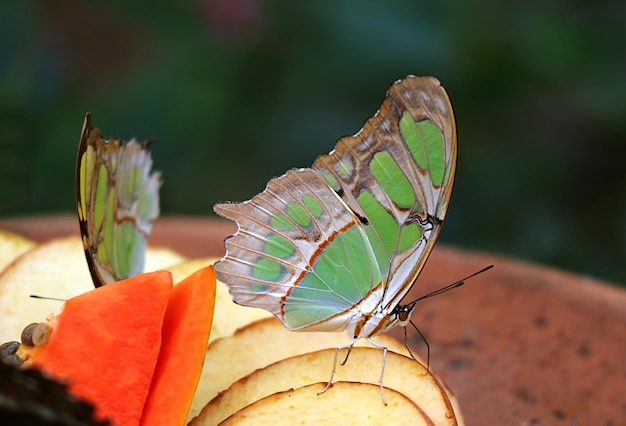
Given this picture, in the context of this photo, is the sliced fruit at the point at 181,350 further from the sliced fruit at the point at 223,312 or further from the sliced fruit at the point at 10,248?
the sliced fruit at the point at 10,248

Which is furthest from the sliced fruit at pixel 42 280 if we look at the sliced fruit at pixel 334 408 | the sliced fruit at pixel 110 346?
the sliced fruit at pixel 334 408

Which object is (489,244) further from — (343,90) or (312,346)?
(312,346)

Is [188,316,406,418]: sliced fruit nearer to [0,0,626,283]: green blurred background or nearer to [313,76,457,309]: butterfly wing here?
[313,76,457,309]: butterfly wing

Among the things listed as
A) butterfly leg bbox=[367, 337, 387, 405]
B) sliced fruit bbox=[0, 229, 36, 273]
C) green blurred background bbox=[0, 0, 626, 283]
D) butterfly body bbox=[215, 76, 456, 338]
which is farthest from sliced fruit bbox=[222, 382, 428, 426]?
green blurred background bbox=[0, 0, 626, 283]

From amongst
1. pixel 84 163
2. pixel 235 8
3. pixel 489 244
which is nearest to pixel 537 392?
pixel 84 163

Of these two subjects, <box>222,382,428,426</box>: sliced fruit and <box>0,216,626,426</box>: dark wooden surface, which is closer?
<box>222,382,428,426</box>: sliced fruit

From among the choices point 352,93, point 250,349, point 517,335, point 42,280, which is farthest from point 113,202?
point 352,93
